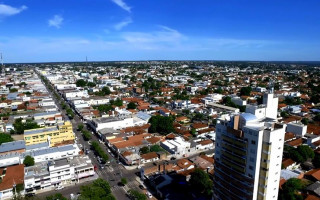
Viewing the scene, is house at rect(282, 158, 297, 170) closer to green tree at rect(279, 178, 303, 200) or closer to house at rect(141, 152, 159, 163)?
green tree at rect(279, 178, 303, 200)

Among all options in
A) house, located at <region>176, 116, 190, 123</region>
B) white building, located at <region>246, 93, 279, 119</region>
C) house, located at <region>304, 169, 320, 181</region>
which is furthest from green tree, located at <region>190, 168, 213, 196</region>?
house, located at <region>176, 116, 190, 123</region>

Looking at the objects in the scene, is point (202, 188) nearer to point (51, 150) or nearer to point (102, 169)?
point (102, 169)

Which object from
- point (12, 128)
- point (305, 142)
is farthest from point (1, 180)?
point (305, 142)

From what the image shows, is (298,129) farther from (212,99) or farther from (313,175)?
(212,99)

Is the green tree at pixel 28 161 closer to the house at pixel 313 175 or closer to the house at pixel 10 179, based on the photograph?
the house at pixel 10 179

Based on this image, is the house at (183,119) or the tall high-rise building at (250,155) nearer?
the tall high-rise building at (250,155)

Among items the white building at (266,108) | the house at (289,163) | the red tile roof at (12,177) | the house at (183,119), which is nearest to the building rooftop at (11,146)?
the red tile roof at (12,177)
